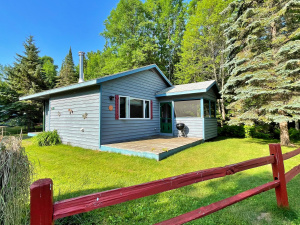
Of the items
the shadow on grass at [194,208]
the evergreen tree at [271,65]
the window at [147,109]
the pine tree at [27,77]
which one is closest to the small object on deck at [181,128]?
the window at [147,109]

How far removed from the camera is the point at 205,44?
44.7ft

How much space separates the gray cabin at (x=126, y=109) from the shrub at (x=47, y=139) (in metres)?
0.30

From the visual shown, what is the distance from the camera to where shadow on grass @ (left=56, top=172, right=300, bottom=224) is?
1.98m

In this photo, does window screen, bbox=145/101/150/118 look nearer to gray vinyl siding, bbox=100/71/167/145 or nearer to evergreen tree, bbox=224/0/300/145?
gray vinyl siding, bbox=100/71/167/145

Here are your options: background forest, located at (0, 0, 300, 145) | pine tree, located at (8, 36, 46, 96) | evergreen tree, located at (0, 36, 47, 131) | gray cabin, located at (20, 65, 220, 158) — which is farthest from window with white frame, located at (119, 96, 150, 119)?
pine tree, located at (8, 36, 46, 96)

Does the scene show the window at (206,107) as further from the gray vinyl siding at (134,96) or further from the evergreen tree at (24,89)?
the evergreen tree at (24,89)

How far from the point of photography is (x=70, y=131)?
7168mm

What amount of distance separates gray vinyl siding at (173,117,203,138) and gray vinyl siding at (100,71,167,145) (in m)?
1.72

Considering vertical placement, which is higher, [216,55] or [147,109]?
[216,55]

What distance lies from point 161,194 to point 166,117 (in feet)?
22.1

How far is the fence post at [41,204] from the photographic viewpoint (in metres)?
0.78

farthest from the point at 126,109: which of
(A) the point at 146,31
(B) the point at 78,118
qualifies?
(A) the point at 146,31

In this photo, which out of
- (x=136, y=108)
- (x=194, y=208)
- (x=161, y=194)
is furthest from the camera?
(x=136, y=108)

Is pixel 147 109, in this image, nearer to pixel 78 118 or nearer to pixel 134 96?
pixel 134 96
